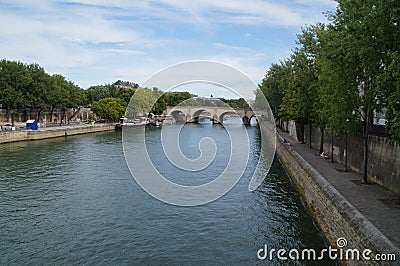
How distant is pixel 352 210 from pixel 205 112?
9614cm

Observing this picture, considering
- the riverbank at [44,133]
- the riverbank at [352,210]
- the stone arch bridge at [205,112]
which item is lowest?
the riverbank at [352,210]

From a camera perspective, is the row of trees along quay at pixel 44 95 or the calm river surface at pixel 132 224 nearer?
the calm river surface at pixel 132 224

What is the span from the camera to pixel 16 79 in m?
60.7

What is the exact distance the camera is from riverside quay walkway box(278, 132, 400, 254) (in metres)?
10.5

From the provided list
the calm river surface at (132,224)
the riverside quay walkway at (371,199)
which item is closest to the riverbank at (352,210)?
the riverside quay walkway at (371,199)

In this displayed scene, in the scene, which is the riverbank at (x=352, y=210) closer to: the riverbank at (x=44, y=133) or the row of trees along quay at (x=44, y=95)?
the riverbank at (x=44, y=133)

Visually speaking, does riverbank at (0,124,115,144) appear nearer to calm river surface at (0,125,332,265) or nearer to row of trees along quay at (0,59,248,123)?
row of trees along quay at (0,59,248,123)

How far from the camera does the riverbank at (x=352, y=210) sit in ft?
30.4

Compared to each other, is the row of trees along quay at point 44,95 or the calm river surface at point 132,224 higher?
the row of trees along quay at point 44,95

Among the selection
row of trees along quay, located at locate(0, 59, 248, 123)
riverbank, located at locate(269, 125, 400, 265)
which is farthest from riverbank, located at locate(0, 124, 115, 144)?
riverbank, located at locate(269, 125, 400, 265)

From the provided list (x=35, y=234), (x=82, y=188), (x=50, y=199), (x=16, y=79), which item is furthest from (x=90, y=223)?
(x=16, y=79)

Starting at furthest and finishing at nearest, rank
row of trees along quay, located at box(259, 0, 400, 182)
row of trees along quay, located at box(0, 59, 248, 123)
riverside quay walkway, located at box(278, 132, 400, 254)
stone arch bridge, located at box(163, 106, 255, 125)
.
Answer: stone arch bridge, located at box(163, 106, 255, 125) < row of trees along quay, located at box(0, 59, 248, 123) < row of trees along quay, located at box(259, 0, 400, 182) < riverside quay walkway, located at box(278, 132, 400, 254)

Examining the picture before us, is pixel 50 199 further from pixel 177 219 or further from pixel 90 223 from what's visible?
pixel 177 219

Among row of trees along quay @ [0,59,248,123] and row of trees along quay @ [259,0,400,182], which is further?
row of trees along quay @ [0,59,248,123]
